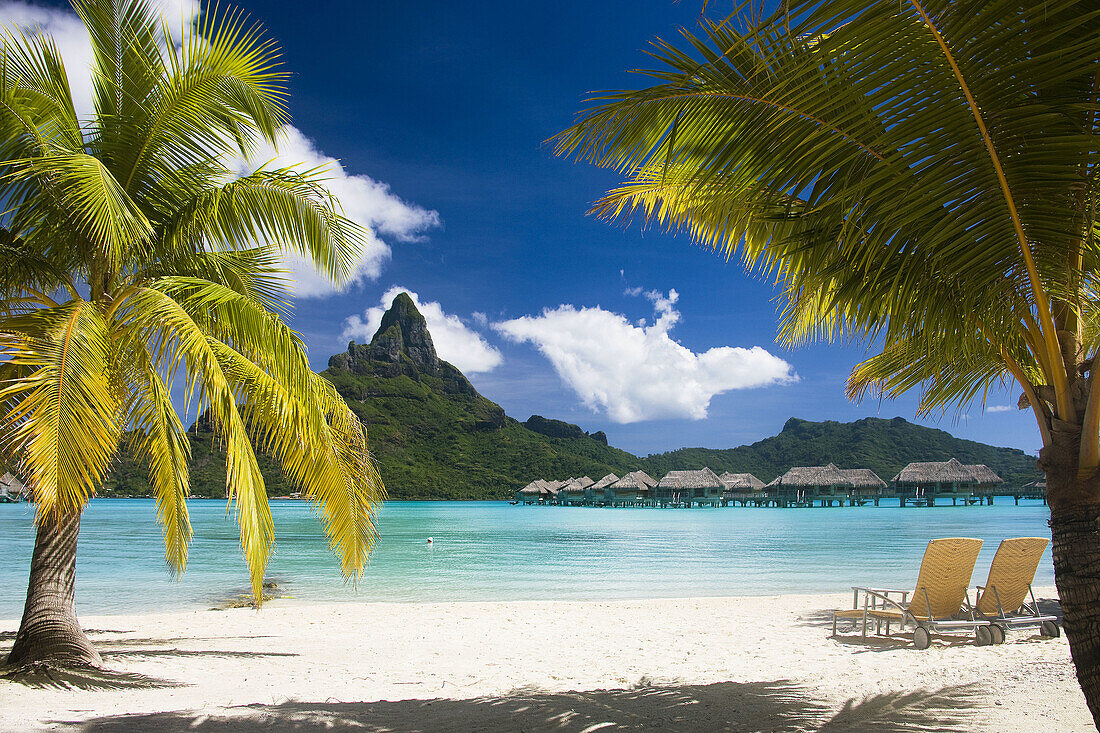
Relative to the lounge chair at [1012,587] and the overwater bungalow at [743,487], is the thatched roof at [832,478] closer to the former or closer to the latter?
the overwater bungalow at [743,487]

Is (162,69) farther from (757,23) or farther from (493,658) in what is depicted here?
(493,658)

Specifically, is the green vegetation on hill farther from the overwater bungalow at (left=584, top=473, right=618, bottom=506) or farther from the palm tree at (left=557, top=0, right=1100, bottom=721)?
the palm tree at (left=557, top=0, right=1100, bottom=721)

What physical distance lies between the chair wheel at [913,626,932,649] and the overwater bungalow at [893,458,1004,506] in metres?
55.9

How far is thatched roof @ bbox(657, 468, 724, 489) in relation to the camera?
6122 cm

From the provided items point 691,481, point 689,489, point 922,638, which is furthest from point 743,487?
point 922,638

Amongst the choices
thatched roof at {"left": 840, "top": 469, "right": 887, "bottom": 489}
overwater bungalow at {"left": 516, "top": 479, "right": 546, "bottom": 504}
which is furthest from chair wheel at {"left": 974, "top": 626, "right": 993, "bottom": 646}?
overwater bungalow at {"left": 516, "top": 479, "right": 546, "bottom": 504}

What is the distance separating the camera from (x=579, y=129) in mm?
3117

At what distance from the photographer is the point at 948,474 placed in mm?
54750

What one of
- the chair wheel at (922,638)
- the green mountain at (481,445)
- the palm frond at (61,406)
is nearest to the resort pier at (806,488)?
the green mountain at (481,445)

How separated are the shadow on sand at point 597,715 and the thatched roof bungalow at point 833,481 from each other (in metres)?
58.4

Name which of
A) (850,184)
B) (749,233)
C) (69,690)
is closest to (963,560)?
(749,233)

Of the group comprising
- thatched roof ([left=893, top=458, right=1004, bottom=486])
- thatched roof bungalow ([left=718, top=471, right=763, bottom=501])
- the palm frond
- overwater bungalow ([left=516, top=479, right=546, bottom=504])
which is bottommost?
overwater bungalow ([left=516, top=479, right=546, bottom=504])

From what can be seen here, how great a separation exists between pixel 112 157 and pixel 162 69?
2.37ft

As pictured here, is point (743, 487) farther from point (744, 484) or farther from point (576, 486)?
point (576, 486)
